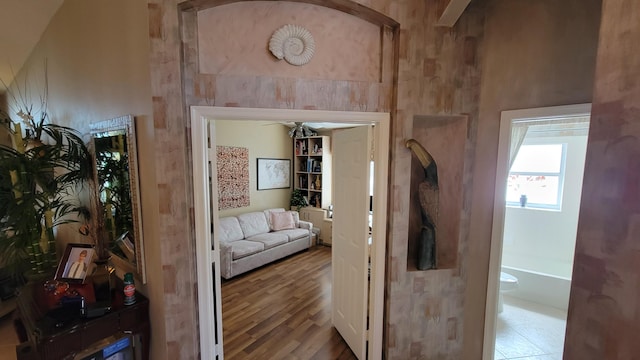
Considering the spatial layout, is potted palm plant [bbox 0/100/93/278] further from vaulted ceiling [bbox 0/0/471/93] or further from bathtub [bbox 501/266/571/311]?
bathtub [bbox 501/266/571/311]

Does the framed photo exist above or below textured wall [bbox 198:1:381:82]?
below

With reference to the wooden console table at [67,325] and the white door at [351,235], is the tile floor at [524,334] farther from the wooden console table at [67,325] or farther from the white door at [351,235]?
the white door at [351,235]

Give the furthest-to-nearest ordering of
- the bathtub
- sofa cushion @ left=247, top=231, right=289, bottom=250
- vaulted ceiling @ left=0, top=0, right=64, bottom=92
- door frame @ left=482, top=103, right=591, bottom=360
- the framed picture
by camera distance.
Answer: the framed picture
sofa cushion @ left=247, top=231, right=289, bottom=250
the bathtub
vaulted ceiling @ left=0, top=0, right=64, bottom=92
door frame @ left=482, top=103, right=591, bottom=360

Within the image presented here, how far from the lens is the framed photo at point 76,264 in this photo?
2018 mm

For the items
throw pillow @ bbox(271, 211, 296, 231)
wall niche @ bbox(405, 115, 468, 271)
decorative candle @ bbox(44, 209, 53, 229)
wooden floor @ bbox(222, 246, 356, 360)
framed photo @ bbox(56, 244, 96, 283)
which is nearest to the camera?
framed photo @ bbox(56, 244, 96, 283)

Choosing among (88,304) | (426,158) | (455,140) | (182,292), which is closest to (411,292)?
(426,158)

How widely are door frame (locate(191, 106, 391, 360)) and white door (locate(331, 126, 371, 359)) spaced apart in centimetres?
15

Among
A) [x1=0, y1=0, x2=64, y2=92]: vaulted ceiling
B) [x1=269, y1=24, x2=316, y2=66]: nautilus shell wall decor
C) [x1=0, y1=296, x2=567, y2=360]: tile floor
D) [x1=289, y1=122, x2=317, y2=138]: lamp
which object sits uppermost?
[x1=0, y1=0, x2=64, y2=92]: vaulted ceiling

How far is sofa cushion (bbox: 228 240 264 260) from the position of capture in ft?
13.3

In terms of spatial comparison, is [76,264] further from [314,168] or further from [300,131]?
[314,168]

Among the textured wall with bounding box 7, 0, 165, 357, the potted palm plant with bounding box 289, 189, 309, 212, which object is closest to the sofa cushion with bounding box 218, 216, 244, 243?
the potted palm plant with bounding box 289, 189, 309, 212

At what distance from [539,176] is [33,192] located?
6192 millimetres

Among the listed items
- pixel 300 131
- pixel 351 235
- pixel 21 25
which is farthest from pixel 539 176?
pixel 21 25

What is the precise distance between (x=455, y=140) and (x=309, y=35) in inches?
54.6
